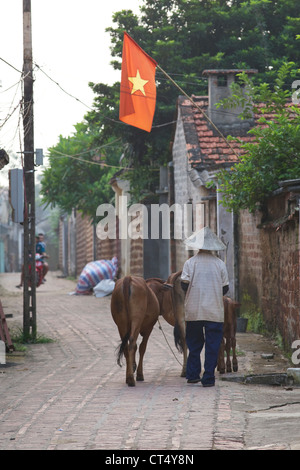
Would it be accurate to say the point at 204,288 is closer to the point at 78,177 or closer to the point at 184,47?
the point at 184,47

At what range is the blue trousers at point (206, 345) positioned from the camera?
1025 centimetres

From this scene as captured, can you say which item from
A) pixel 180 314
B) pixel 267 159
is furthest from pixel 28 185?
pixel 180 314

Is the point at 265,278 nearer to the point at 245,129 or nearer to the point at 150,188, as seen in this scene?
the point at 245,129

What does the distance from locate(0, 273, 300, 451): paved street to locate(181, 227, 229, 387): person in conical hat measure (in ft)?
1.33

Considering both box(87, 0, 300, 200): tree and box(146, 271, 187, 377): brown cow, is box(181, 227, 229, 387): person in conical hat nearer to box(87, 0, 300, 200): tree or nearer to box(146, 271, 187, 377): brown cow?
box(146, 271, 187, 377): brown cow

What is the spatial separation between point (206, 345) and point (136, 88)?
24.6 ft

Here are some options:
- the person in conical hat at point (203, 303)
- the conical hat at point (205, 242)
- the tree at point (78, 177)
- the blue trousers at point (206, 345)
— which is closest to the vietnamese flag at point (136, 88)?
the conical hat at point (205, 242)

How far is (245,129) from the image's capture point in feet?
72.3

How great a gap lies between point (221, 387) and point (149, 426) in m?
2.53

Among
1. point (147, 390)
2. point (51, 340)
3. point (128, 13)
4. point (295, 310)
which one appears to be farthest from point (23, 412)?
point (128, 13)

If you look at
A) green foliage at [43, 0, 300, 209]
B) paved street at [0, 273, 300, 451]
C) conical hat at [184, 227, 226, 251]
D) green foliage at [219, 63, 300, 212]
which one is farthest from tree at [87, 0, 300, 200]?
conical hat at [184, 227, 226, 251]

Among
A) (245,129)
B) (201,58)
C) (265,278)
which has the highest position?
(201,58)

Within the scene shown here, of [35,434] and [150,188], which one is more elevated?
[150,188]

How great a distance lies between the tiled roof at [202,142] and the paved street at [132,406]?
707 cm
